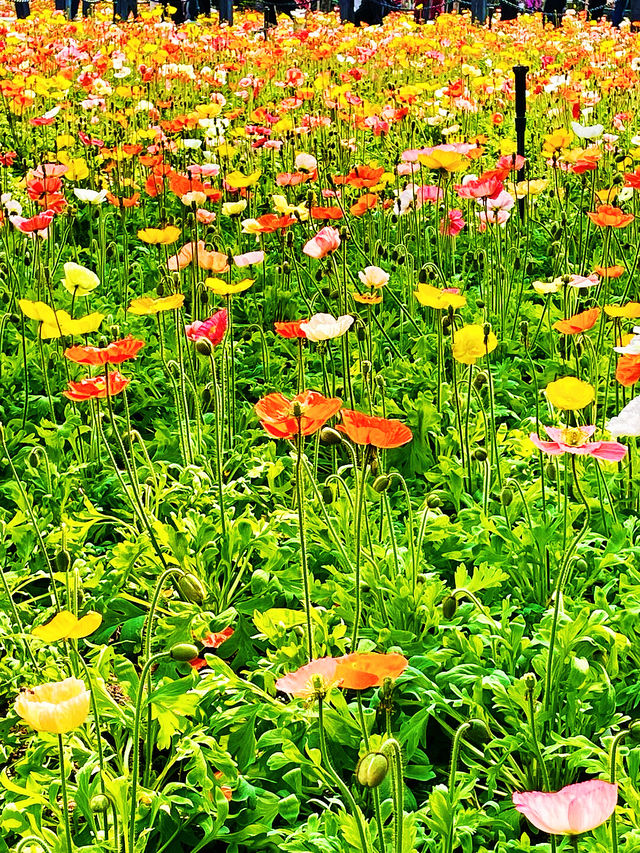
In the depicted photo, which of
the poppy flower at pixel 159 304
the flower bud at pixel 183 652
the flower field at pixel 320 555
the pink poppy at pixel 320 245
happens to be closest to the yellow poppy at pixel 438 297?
the flower field at pixel 320 555

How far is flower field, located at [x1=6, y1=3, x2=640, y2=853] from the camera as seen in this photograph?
1.51 m

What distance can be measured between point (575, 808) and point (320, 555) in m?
1.31

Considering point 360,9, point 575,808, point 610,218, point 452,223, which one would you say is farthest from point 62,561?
point 360,9

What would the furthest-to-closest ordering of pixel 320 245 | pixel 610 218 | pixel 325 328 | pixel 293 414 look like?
pixel 610 218 < pixel 320 245 < pixel 325 328 < pixel 293 414

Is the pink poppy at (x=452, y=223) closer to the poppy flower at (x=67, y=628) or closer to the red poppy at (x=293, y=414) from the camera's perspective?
the red poppy at (x=293, y=414)

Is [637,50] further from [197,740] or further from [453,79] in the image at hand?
[197,740]

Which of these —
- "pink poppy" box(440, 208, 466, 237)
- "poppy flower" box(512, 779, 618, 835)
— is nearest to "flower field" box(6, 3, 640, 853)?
"poppy flower" box(512, 779, 618, 835)

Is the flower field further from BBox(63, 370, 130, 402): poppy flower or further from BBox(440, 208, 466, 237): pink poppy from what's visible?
BBox(440, 208, 466, 237): pink poppy

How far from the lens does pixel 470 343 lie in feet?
7.57

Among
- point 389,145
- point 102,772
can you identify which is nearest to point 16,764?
point 102,772

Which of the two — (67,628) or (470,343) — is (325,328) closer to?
(470,343)

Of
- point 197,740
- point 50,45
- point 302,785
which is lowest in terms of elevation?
point 302,785

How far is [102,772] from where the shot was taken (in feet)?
4.81

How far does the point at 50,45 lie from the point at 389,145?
350 cm
